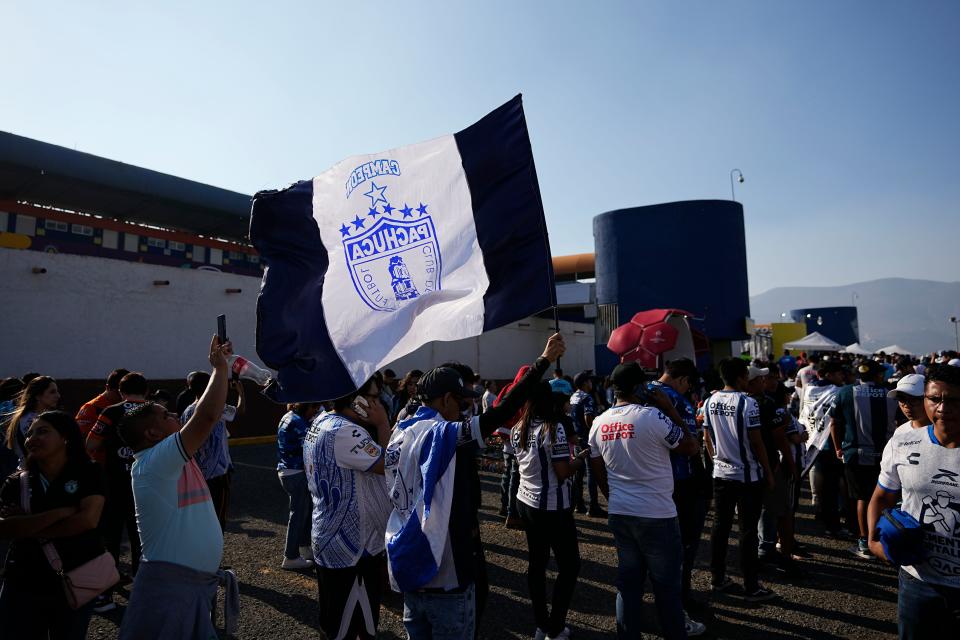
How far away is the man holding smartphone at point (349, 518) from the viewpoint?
3.21 m

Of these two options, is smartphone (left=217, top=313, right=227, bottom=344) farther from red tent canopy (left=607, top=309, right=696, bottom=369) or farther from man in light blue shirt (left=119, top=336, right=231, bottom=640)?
red tent canopy (left=607, top=309, right=696, bottom=369)

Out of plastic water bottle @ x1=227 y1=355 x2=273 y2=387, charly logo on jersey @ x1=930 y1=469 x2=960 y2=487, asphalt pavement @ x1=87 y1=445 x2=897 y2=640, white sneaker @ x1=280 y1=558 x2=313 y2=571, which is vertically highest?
plastic water bottle @ x1=227 y1=355 x2=273 y2=387

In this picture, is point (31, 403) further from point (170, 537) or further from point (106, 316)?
point (106, 316)

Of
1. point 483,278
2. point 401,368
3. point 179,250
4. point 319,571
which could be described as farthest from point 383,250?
point 179,250

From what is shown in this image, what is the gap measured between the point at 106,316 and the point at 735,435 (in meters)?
14.5

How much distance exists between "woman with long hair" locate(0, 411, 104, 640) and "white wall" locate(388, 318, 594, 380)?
1696cm

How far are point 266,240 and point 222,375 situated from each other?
163cm

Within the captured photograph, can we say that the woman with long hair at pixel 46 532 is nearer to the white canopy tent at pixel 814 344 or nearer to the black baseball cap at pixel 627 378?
the black baseball cap at pixel 627 378

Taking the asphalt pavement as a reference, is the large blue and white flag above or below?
above

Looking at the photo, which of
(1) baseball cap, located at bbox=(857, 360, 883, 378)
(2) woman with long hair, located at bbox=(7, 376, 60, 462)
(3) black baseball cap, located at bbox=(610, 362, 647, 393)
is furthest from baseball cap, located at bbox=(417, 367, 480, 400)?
(1) baseball cap, located at bbox=(857, 360, 883, 378)

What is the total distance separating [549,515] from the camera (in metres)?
4.14

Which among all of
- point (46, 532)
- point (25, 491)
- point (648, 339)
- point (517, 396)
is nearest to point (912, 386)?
point (517, 396)

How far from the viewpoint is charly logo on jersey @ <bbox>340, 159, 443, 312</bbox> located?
3555mm

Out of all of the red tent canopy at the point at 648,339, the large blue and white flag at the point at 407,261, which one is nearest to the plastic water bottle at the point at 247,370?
the large blue and white flag at the point at 407,261
